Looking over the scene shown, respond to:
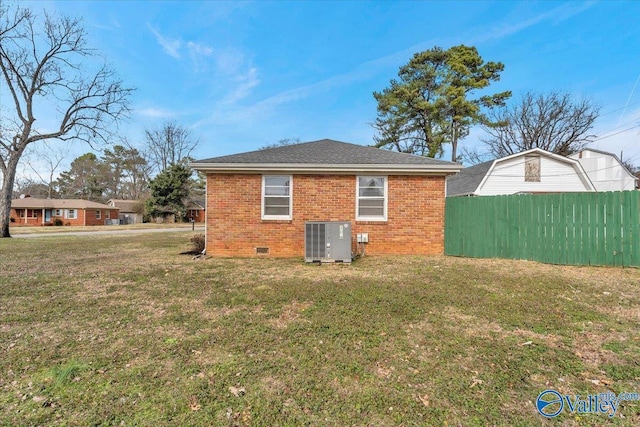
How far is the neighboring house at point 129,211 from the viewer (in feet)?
134

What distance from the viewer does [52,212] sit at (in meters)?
36.2

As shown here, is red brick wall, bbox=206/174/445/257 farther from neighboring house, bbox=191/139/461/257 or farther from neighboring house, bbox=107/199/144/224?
neighboring house, bbox=107/199/144/224

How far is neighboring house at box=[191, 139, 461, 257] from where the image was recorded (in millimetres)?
8742

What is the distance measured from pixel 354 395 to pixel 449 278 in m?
4.38

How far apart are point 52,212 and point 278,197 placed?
42155 millimetres

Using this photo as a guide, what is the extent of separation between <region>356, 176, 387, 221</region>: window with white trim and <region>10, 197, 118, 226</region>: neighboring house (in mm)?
41033

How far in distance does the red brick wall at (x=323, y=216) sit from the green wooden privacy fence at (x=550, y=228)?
2.30ft

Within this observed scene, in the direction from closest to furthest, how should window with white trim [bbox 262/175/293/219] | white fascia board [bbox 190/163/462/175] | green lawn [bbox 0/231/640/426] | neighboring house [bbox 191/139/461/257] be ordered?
green lawn [bbox 0/231/640/426] → white fascia board [bbox 190/163/462/175] → neighboring house [bbox 191/139/461/257] → window with white trim [bbox 262/175/293/219]

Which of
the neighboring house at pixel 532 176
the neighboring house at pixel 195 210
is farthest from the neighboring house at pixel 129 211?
the neighboring house at pixel 532 176

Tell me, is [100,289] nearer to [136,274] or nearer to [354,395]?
[136,274]

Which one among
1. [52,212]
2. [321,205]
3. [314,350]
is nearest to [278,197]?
[321,205]

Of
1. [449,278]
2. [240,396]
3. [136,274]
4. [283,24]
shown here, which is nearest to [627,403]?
[240,396]

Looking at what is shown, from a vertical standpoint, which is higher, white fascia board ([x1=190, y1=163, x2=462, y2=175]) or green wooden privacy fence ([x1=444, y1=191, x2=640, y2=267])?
white fascia board ([x1=190, y1=163, x2=462, y2=175])

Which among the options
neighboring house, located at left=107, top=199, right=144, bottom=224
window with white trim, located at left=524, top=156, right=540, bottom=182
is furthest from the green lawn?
neighboring house, located at left=107, top=199, right=144, bottom=224
